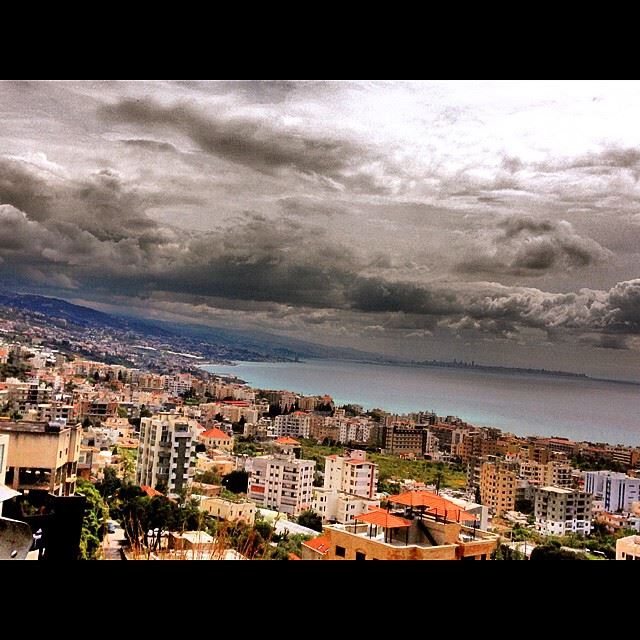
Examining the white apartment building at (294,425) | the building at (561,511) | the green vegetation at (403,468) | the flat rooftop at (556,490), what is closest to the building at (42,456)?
the white apartment building at (294,425)

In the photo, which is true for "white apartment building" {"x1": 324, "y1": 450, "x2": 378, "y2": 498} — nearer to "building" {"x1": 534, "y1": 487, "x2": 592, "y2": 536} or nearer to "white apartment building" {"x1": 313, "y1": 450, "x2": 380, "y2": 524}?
"white apartment building" {"x1": 313, "y1": 450, "x2": 380, "y2": 524}

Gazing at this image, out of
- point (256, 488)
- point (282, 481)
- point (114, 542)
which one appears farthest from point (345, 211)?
point (114, 542)

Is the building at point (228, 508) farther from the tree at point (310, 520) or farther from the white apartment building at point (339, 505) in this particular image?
the white apartment building at point (339, 505)

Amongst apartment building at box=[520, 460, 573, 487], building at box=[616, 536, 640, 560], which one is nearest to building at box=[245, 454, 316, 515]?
apartment building at box=[520, 460, 573, 487]

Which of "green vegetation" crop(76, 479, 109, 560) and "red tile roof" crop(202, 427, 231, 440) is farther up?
"red tile roof" crop(202, 427, 231, 440)
